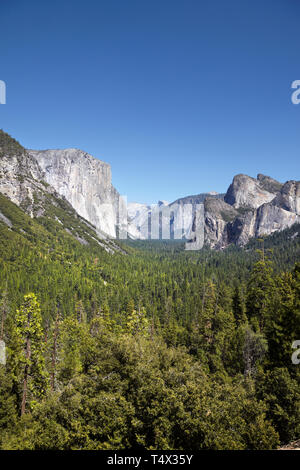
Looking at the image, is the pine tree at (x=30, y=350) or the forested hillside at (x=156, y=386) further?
the pine tree at (x=30, y=350)

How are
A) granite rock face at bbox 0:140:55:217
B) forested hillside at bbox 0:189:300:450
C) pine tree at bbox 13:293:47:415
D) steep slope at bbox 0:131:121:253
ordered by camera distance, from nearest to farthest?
forested hillside at bbox 0:189:300:450
pine tree at bbox 13:293:47:415
steep slope at bbox 0:131:121:253
granite rock face at bbox 0:140:55:217

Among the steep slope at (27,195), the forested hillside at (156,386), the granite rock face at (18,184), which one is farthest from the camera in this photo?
the granite rock face at (18,184)

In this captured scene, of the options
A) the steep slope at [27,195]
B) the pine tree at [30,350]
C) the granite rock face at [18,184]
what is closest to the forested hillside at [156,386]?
the pine tree at [30,350]

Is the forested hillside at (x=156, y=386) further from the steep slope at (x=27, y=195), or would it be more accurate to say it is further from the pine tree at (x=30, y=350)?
the steep slope at (x=27, y=195)

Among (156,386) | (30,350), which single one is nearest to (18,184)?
(30,350)

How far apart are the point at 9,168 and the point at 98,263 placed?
329ft

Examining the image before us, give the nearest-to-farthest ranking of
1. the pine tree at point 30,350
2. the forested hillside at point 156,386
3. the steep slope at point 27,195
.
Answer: the forested hillside at point 156,386 < the pine tree at point 30,350 < the steep slope at point 27,195

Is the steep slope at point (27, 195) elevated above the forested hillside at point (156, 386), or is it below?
above

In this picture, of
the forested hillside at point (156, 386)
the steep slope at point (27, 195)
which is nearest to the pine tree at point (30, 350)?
the forested hillside at point (156, 386)

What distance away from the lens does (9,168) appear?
181 metres

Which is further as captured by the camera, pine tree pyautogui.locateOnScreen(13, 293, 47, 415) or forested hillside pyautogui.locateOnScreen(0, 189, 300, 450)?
pine tree pyautogui.locateOnScreen(13, 293, 47, 415)

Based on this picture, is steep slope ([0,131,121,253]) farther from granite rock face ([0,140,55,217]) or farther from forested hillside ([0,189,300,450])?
forested hillside ([0,189,300,450])

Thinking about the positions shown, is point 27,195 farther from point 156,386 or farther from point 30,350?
point 156,386

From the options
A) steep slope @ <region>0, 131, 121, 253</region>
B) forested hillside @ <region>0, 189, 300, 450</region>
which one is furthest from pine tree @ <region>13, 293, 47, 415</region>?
steep slope @ <region>0, 131, 121, 253</region>
